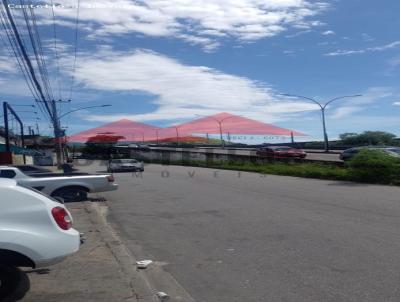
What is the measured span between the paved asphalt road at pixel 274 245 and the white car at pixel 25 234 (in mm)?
1739

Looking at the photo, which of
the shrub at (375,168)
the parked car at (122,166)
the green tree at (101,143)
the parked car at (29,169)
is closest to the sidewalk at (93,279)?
the parked car at (29,169)

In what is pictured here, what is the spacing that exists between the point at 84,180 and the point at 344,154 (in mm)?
26824

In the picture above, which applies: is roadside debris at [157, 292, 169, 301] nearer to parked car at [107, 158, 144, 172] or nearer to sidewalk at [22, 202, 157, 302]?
sidewalk at [22, 202, 157, 302]

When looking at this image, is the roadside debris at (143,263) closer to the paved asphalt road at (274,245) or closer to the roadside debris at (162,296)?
the paved asphalt road at (274,245)

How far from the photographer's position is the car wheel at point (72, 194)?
17.2m

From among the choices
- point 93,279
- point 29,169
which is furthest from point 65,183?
point 93,279

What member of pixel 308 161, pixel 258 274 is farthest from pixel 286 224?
pixel 308 161

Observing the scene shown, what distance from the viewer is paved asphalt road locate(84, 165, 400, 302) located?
6363 millimetres

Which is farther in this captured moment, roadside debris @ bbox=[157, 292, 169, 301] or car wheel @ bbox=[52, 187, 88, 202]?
car wheel @ bbox=[52, 187, 88, 202]

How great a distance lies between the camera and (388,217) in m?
11.9

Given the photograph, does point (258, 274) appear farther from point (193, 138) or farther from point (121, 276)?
point (193, 138)

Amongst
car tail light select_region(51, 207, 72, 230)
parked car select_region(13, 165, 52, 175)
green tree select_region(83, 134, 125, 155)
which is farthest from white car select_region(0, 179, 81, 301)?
green tree select_region(83, 134, 125, 155)

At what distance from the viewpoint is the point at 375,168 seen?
2486 centimetres

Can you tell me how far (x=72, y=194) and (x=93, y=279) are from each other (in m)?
11.0
